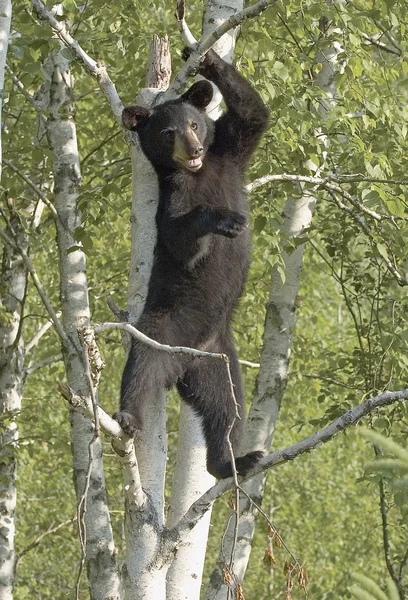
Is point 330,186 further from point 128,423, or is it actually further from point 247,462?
point 128,423

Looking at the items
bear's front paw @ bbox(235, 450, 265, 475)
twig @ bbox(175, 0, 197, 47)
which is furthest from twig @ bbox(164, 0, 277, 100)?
bear's front paw @ bbox(235, 450, 265, 475)

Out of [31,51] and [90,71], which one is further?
[31,51]

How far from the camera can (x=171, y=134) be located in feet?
17.7

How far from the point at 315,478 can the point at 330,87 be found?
10.4 metres

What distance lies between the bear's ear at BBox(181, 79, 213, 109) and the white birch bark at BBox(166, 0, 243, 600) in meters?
0.29

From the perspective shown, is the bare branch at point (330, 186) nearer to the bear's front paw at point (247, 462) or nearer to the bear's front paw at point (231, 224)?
the bear's front paw at point (231, 224)

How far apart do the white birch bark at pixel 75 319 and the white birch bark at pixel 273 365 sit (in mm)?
925

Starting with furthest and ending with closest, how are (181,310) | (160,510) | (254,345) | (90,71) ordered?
(254,345) → (181,310) → (90,71) → (160,510)

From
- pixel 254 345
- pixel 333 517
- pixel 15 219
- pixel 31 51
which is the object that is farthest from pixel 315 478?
pixel 31 51

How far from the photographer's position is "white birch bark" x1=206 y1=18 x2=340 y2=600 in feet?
23.2

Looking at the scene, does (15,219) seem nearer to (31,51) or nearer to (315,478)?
(31,51)

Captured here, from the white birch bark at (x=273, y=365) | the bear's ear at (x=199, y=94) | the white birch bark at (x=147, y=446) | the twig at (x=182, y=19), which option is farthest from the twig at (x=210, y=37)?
the white birch bark at (x=273, y=365)

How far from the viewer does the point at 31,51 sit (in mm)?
5742

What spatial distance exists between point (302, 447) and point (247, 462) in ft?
4.10
